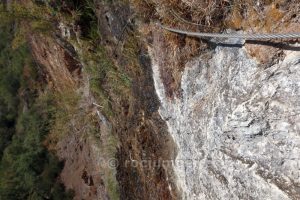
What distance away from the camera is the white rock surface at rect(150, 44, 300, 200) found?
10.0 ft

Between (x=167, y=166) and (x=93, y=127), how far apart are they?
3103 millimetres

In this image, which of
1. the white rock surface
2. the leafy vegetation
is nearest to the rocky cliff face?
the white rock surface

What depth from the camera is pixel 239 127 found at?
11.3 feet

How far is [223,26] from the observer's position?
3797 mm

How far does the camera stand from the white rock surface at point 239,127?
3062 millimetres

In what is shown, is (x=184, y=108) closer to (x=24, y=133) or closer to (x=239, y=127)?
(x=239, y=127)

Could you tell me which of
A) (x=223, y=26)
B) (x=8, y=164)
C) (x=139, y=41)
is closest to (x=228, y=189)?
(x=223, y=26)

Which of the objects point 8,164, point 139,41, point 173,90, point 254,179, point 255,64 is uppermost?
point 8,164

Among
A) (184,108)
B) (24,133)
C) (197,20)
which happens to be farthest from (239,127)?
(24,133)

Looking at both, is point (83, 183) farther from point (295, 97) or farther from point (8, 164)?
point (295, 97)

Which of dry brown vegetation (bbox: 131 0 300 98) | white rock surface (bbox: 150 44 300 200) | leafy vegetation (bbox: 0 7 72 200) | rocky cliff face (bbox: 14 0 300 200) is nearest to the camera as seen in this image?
white rock surface (bbox: 150 44 300 200)

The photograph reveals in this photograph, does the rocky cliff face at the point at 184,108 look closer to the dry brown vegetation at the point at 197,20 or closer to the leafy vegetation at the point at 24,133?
the dry brown vegetation at the point at 197,20

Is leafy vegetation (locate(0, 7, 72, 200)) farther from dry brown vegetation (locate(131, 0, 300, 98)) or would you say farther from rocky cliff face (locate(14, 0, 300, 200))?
dry brown vegetation (locate(131, 0, 300, 98))

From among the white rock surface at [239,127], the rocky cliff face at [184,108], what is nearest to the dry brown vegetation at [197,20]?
the rocky cliff face at [184,108]
